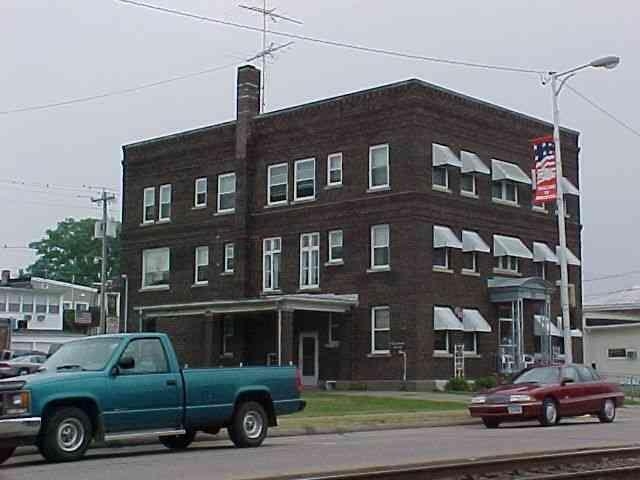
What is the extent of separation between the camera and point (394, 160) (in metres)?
41.2

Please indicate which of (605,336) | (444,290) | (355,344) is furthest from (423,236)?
(605,336)

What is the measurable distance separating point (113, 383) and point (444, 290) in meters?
25.7

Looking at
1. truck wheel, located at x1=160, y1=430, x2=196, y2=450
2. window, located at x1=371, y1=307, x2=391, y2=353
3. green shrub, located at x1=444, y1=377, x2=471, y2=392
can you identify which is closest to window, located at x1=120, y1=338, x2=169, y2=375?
truck wheel, located at x1=160, y1=430, x2=196, y2=450

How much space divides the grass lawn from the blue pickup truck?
7.41 m

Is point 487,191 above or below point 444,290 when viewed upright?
above

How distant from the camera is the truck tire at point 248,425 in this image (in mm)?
18344

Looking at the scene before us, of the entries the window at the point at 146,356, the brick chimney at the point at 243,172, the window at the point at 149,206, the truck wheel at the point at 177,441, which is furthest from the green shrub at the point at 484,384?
the window at the point at 146,356

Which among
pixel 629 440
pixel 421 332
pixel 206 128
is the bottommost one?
pixel 629 440

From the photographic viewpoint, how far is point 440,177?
137 ft

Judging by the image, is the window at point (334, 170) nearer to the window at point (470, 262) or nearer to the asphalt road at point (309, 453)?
the window at point (470, 262)

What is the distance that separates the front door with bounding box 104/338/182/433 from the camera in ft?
54.3

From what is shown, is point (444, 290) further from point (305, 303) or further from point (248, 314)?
point (248, 314)

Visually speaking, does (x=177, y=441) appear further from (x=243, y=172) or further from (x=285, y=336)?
(x=243, y=172)

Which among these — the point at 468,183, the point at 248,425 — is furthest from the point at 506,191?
the point at 248,425
